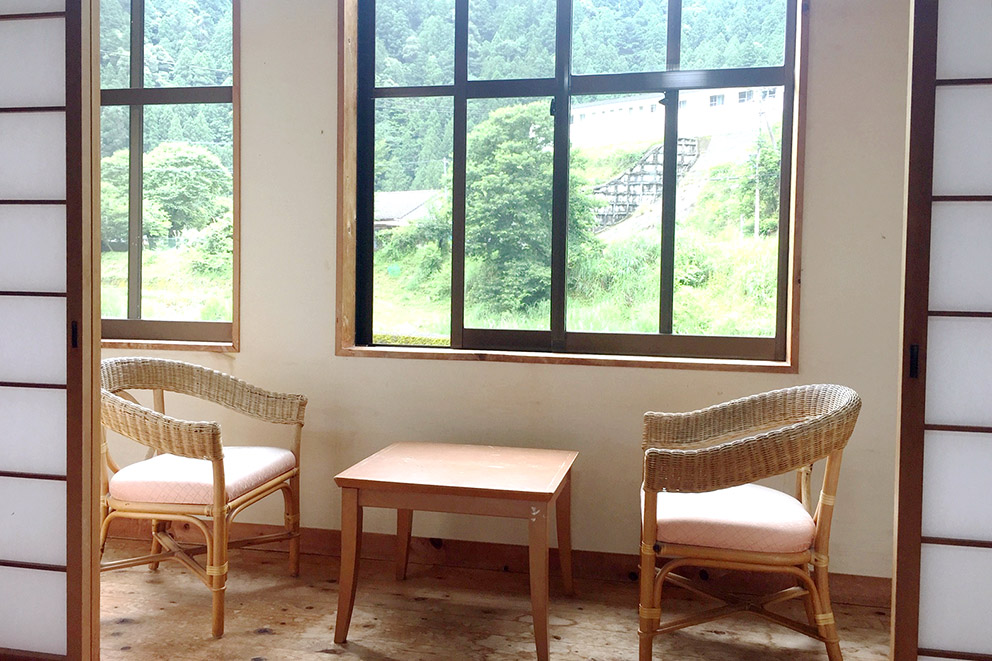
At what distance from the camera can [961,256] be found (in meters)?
1.85

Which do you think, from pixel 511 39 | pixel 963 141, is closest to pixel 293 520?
pixel 511 39

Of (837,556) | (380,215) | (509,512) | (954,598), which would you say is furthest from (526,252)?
(954,598)

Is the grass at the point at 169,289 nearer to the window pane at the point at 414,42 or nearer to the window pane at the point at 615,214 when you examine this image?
the window pane at the point at 414,42

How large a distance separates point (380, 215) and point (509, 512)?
1.64m

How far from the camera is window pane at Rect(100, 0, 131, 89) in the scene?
3584 mm

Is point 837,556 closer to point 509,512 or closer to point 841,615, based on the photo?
point 841,615

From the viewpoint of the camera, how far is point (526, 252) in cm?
332

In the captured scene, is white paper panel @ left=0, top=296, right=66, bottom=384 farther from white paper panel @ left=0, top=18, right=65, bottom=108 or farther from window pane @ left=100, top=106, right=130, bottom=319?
window pane @ left=100, top=106, right=130, bottom=319

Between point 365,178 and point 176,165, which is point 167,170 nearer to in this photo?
point 176,165

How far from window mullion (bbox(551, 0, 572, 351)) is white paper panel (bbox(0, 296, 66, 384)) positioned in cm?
187

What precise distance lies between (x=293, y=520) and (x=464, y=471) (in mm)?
918

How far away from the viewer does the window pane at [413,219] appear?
339 centimetres

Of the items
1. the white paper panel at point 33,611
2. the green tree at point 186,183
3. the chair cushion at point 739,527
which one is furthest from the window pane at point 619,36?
the white paper panel at point 33,611

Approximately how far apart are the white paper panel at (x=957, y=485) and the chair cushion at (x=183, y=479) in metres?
2.11
